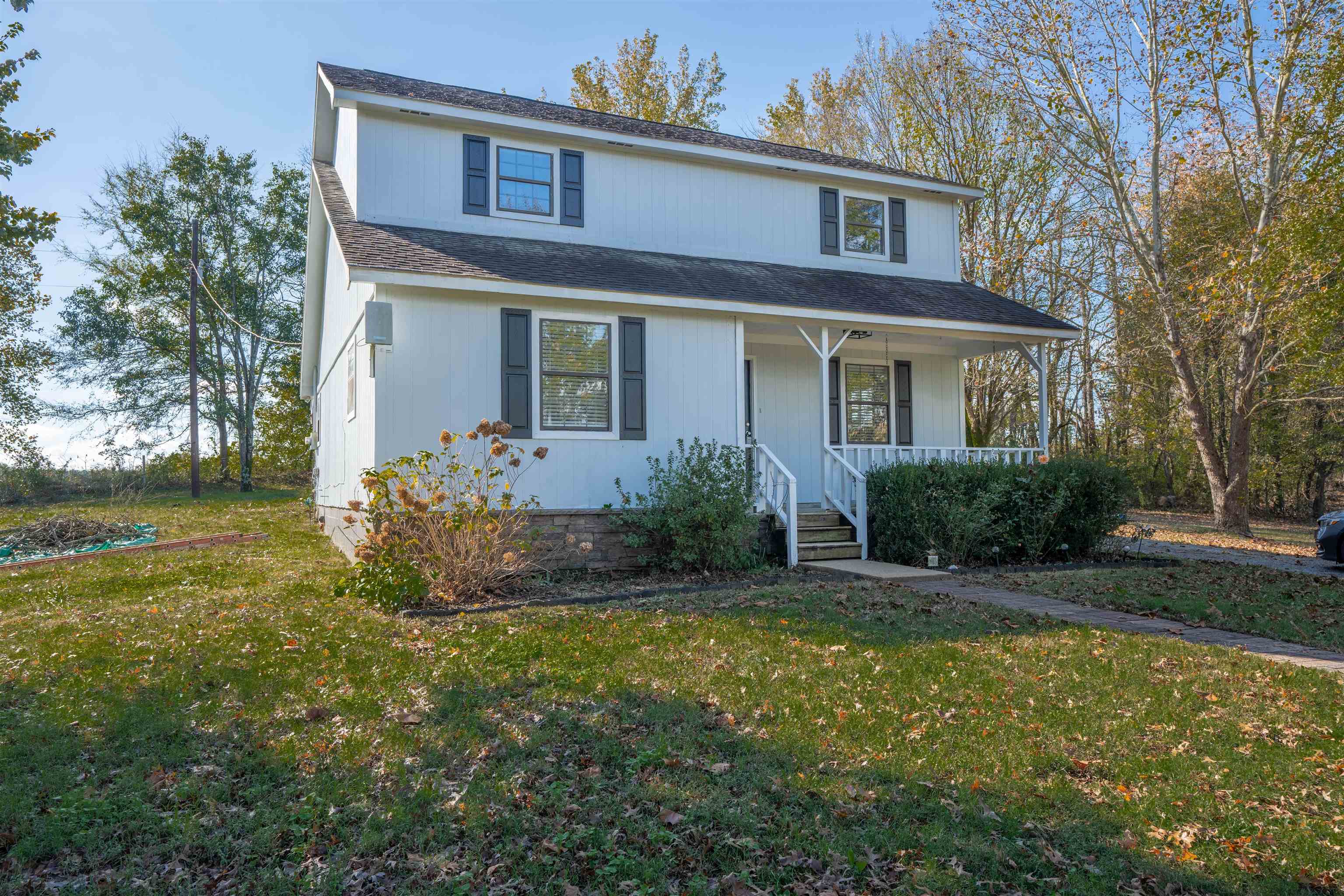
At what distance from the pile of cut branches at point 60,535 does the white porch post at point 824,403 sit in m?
10.4

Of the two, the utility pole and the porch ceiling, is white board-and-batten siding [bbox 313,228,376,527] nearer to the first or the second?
the porch ceiling

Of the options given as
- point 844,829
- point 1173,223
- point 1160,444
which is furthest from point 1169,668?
point 1160,444

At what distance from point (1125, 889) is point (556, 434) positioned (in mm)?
7709

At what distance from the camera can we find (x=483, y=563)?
798cm

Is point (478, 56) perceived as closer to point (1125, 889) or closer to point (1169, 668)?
point (1169, 668)

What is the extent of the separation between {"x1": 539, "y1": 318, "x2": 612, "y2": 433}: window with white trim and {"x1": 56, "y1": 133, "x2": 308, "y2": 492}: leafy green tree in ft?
65.0

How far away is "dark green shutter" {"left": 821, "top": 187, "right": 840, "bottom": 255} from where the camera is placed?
45.1 ft

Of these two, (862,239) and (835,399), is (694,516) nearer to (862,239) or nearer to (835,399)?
(835,399)

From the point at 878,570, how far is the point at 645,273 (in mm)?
4842

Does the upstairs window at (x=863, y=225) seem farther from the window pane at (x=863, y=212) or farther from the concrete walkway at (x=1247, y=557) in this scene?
the concrete walkway at (x=1247, y=557)

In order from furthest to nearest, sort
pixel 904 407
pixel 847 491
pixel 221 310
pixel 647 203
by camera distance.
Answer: pixel 221 310
pixel 904 407
pixel 647 203
pixel 847 491

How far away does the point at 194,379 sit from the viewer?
2330cm

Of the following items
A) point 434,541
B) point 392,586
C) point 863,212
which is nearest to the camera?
point 392,586

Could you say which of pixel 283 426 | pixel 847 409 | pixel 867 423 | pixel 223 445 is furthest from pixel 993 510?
pixel 223 445
